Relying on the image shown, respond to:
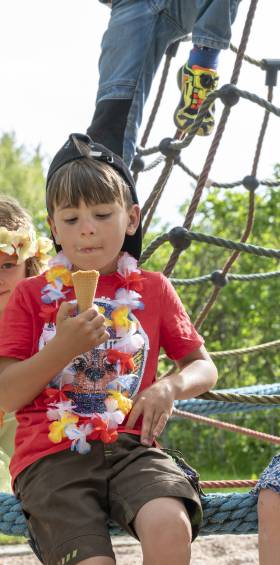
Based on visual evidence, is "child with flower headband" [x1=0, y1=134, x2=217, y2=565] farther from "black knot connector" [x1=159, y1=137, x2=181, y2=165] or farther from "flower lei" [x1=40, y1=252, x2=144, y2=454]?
"black knot connector" [x1=159, y1=137, x2=181, y2=165]

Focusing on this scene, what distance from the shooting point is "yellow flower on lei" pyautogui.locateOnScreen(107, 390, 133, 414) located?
1.92 metres

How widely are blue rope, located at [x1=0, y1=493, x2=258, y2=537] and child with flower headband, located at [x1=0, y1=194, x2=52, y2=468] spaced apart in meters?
0.63

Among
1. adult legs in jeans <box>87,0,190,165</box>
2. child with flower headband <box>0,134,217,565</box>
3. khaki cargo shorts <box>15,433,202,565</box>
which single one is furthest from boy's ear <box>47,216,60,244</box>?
adult legs in jeans <box>87,0,190,165</box>

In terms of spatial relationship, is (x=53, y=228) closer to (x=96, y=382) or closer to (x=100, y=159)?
(x=100, y=159)

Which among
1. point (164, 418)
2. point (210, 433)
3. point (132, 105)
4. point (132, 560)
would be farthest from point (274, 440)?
point (210, 433)

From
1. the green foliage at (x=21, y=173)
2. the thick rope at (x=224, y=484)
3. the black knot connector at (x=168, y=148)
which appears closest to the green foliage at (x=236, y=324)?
the black knot connector at (x=168, y=148)

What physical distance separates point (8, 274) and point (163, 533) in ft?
3.70

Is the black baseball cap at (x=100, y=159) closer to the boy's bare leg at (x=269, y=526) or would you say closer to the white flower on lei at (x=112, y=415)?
the white flower on lei at (x=112, y=415)

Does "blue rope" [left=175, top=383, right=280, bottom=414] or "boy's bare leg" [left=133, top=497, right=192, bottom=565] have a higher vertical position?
"boy's bare leg" [left=133, top=497, right=192, bottom=565]

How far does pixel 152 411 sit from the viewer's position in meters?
1.91

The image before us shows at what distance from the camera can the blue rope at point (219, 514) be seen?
1.95 meters

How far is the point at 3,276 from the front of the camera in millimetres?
2645

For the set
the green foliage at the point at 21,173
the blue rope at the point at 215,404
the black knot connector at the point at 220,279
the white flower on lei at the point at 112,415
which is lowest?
the green foliage at the point at 21,173

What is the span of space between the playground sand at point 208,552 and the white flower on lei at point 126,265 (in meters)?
2.03
